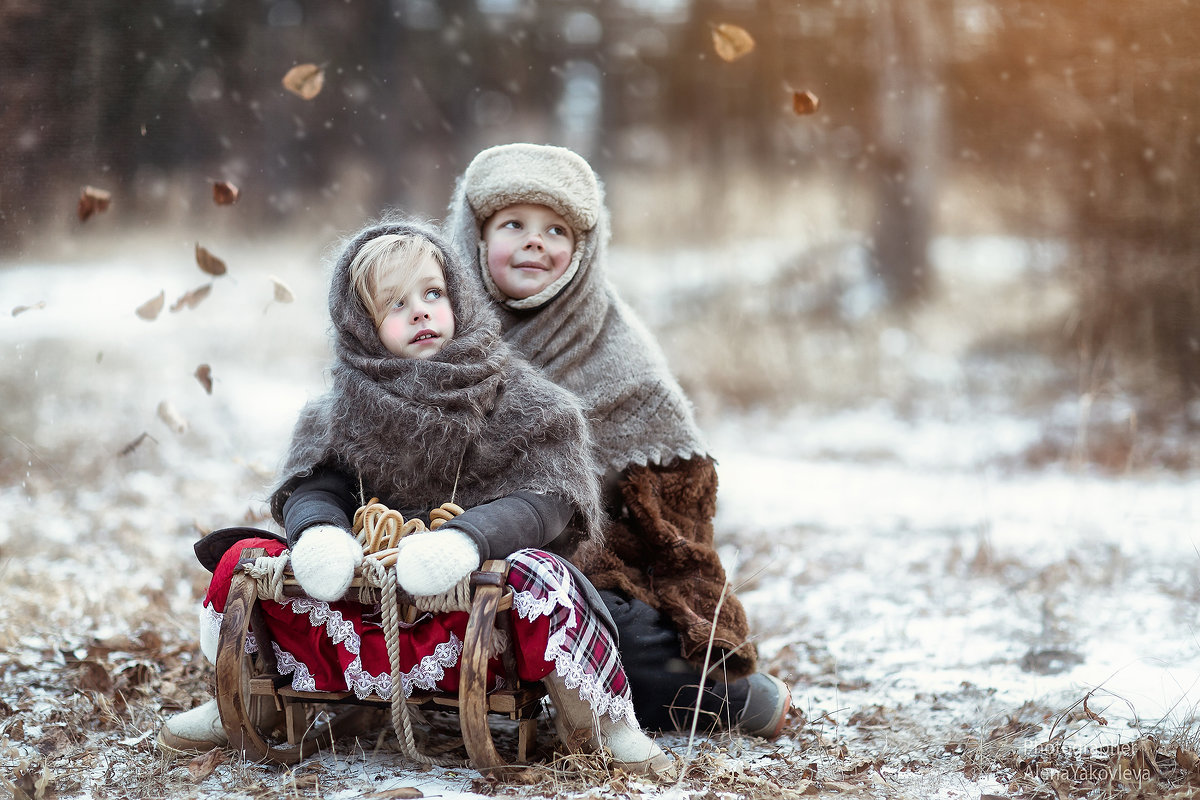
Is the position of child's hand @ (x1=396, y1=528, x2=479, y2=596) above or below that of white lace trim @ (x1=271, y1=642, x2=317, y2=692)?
above

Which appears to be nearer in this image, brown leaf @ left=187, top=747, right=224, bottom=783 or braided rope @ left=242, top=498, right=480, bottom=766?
braided rope @ left=242, top=498, right=480, bottom=766

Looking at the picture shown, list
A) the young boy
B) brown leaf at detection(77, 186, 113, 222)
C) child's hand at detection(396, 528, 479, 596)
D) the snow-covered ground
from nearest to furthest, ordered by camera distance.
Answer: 1. child's hand at detection(396, 528, 479, 596)
2. the snow-covered ground
3. the young boy
4. brown leaf at detection(77, 186, 113, 222)

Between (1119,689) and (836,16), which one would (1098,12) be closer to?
(836,16)

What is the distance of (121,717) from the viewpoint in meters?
2.86

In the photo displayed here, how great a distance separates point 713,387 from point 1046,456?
271cm

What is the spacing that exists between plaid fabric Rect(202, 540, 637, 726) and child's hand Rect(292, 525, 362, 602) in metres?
0.15

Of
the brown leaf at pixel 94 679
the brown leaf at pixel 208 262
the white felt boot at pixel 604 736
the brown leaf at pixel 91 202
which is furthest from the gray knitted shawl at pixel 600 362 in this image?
the brown leaf at pixel 94 679

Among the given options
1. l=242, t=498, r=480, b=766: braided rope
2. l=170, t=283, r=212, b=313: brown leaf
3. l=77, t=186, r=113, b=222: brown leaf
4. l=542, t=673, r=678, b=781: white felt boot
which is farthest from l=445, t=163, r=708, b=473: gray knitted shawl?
l=77, t=186, r=113, b=222: brown leaf

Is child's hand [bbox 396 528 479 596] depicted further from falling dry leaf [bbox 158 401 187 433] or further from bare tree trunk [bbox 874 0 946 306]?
bare tree trunk [bbox 874 0 946 306]

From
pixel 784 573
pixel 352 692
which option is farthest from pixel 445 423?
pixel 784 573

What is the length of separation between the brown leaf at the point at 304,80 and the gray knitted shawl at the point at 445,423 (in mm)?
962

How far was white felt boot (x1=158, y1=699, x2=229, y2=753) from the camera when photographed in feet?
8.36

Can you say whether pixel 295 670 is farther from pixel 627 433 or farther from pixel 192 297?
pixel 192 297

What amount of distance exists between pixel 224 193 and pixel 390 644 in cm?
180
